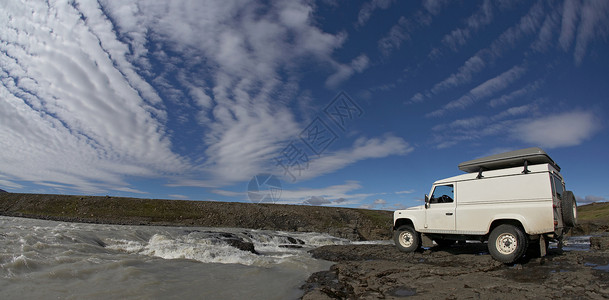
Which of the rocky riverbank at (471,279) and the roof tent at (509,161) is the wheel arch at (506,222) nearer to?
the rocky riverbank at (471,279)

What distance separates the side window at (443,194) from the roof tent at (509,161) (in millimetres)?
957

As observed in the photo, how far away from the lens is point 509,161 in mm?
10469

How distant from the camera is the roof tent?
9938 millimetres

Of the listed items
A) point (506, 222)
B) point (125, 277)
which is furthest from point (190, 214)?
point (506, 222)

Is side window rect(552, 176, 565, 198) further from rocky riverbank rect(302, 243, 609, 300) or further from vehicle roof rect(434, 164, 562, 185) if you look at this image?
rocky riverbank rect(302, 243, 609, 300)

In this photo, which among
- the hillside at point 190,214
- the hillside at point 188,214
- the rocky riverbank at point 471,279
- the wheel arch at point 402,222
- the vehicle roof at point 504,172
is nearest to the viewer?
the rocky riverbank at point 471,279

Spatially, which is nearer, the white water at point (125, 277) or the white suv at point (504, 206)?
the white water at point (125, 277)

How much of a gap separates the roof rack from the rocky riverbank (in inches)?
125

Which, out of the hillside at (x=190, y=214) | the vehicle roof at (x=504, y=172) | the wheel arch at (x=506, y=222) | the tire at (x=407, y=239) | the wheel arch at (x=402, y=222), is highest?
the vehicle roof at (x=504, y=172)

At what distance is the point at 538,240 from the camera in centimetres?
973

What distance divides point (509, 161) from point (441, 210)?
3.03 m

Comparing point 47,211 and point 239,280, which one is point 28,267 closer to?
point 239,280

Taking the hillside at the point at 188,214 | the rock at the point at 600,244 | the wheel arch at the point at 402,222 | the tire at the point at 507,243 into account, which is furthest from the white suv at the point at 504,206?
the hillside at the point at 188,214

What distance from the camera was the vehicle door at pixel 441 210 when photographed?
1132 centimetres
